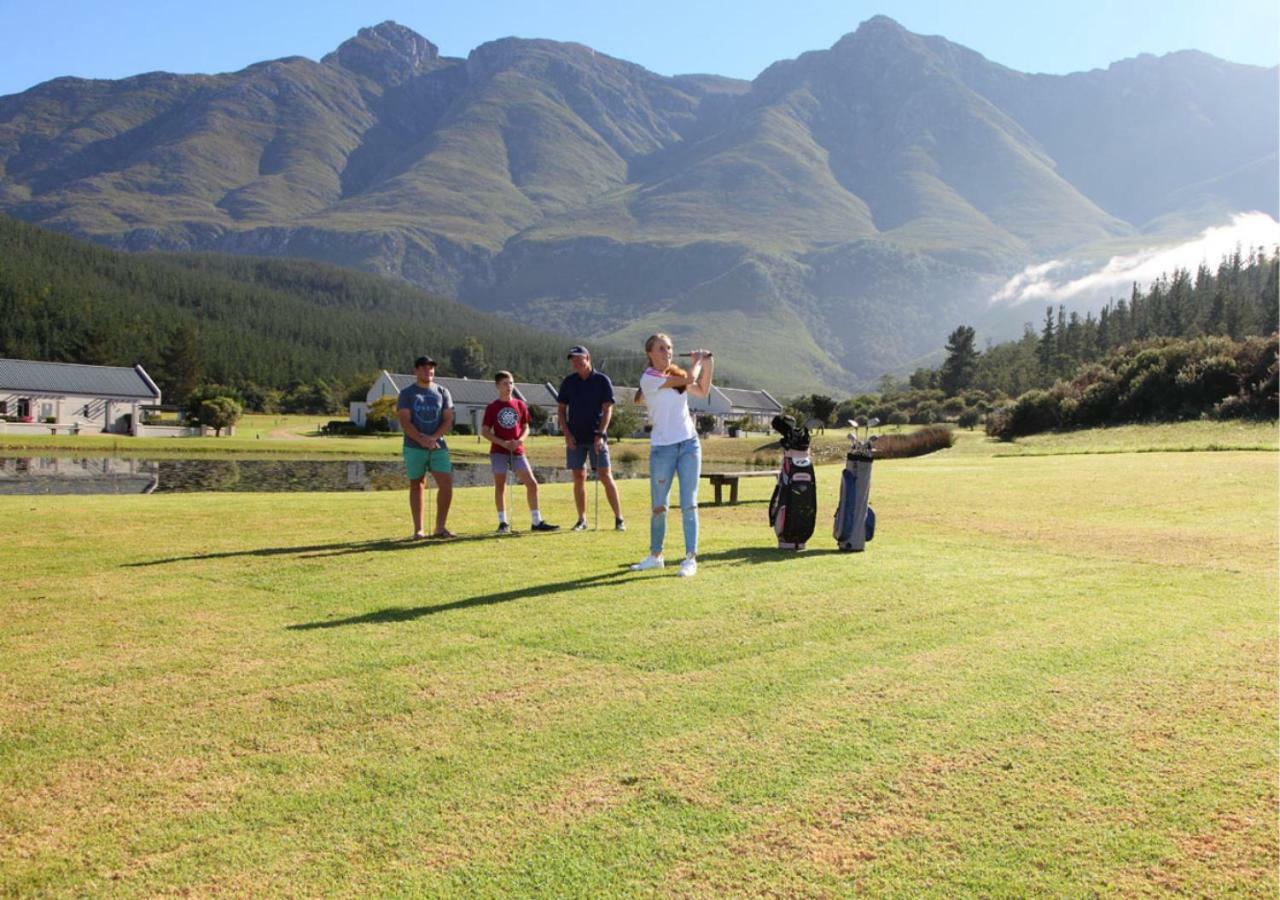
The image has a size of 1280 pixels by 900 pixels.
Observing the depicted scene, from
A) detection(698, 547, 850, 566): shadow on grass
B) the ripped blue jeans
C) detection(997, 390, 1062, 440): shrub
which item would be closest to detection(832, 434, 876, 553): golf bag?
detection(698, 547, 850, 566): shadow on grass

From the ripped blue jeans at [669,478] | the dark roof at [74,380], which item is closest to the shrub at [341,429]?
the dark roof at [74,380]

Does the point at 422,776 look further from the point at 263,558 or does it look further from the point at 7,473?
the point at 7,473

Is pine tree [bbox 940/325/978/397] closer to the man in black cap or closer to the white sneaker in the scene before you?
the man in black cap

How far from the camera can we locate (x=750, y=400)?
454 feet

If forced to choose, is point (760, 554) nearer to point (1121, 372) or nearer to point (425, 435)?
point (425, 435)

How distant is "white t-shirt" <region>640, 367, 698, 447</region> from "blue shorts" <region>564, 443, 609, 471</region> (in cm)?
274

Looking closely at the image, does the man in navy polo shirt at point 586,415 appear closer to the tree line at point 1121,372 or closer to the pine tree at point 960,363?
the tree line at point 1121,372

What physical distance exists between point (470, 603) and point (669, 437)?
282cm

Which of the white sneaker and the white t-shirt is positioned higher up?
the white t-shirt

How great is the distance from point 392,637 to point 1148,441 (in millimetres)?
31980

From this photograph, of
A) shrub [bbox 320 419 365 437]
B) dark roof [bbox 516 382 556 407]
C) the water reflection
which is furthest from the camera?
dark roof [bbox 516 382 556 407]

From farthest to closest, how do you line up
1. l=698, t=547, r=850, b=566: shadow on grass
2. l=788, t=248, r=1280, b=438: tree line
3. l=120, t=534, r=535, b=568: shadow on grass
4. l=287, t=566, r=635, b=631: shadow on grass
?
l=788, t=248, r=1280, b=438: tree line < l=698, t=547, r=850, b=566: shadow on grass < l=120, t=534, r=535, b=568: shadow on grass < l=287, t=566, r=635, b=631: shadow on grass

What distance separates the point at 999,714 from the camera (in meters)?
4.88

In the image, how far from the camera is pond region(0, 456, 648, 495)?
91.4 feet
